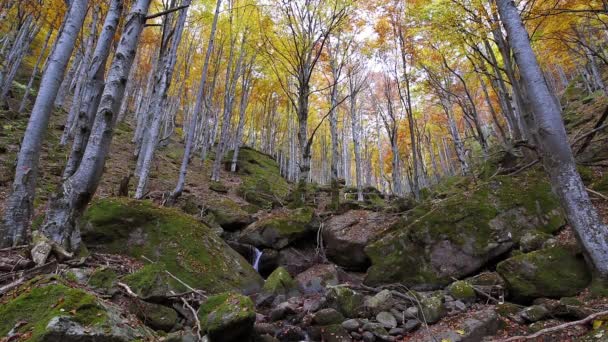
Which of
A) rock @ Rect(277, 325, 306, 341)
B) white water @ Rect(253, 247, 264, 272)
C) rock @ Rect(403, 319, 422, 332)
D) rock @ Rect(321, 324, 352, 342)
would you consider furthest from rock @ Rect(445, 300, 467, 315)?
white water @ Rect(253, 247, 264, 272)

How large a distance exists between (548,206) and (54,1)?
1933 cm

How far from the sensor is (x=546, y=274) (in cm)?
447

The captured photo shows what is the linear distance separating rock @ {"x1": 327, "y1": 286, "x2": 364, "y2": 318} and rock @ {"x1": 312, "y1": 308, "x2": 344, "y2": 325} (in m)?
0.20

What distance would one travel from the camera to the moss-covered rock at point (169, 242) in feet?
18.8

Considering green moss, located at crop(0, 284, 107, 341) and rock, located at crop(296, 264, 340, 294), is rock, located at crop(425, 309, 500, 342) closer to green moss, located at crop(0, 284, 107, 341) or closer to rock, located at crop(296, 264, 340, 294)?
rock, located at crop(296, 264, 340, 294)

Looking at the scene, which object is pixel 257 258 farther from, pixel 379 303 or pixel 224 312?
pixel 224 312

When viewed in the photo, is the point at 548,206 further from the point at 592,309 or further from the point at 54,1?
the point at 54,1

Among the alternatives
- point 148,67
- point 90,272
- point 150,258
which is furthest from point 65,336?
point 148,67

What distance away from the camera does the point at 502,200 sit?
658cm

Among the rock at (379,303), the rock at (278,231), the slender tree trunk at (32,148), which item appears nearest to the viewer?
the slender tree trunk at (32,148)

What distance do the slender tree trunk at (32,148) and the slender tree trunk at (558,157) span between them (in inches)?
269

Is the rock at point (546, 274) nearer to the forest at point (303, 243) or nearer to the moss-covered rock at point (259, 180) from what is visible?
the forest at point (303, 243)

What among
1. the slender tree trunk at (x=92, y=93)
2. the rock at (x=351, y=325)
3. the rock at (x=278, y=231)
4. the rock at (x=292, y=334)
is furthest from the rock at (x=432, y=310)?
the slender tree trunk at (x=92, y=93)

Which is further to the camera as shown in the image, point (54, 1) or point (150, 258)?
point (54, 1)
